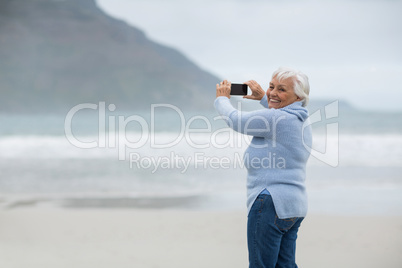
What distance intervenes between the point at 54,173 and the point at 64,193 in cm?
133

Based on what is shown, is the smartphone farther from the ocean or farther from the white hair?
the ocean

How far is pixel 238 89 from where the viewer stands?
146cm

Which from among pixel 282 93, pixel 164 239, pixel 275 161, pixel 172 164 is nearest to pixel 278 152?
pixel 275 161

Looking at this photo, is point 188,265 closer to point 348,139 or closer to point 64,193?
point 64,193

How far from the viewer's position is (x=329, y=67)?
45.3ft

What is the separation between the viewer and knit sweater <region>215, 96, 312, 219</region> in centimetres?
128

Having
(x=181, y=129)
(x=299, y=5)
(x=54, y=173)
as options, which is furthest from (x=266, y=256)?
(x=299, y=5)

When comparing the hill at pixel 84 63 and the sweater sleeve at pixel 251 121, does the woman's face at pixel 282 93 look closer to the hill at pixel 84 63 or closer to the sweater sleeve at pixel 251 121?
the sweater sleeve at pixel 251 121

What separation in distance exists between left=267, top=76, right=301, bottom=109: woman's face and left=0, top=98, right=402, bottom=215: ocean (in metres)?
0.19

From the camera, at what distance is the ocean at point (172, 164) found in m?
4.18

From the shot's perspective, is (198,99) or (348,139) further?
(198,99)

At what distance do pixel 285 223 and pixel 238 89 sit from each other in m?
0.46

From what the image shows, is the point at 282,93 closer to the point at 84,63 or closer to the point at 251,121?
the point at 251,121

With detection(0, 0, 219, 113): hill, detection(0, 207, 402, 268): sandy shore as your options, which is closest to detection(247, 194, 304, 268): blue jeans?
detection(0, 207, 402, 268): sandy shore
